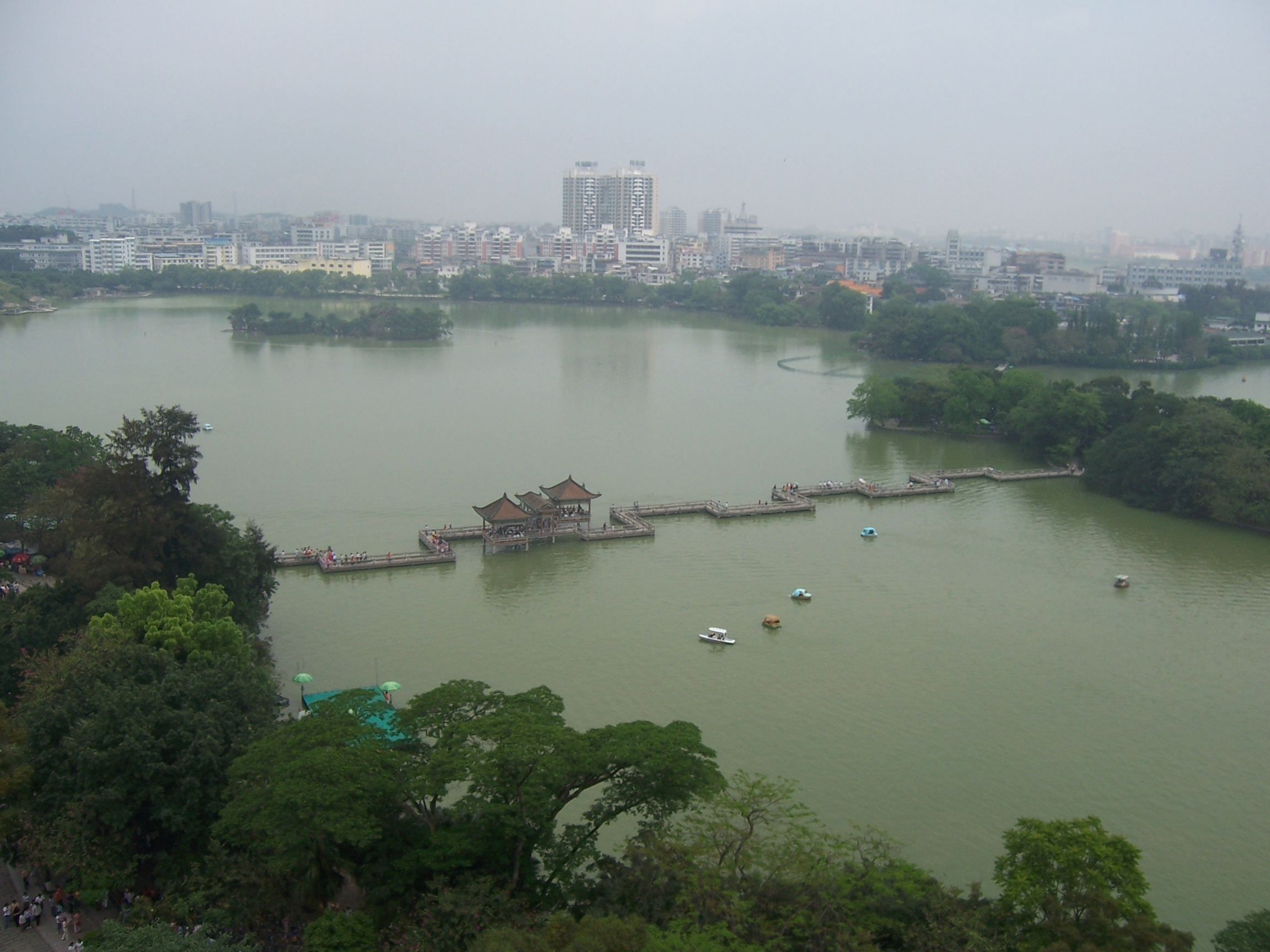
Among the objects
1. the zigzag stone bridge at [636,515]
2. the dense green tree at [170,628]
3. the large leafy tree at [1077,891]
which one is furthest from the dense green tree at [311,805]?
the zigzag stone bridge at [636,515]

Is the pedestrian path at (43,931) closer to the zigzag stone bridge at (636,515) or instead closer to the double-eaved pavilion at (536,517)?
the zigzag stone bridge at (636,515)

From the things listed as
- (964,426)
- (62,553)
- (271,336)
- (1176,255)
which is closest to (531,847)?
(62,553)

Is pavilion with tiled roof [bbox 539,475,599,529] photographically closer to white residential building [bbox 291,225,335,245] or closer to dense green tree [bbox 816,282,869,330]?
dense green tree [bbox 816,282,869,330]

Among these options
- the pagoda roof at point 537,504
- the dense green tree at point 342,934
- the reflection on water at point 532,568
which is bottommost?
the dense green tree at point 342,934

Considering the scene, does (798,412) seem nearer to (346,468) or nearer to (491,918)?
(346,468)

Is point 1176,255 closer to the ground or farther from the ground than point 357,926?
farther from the ground

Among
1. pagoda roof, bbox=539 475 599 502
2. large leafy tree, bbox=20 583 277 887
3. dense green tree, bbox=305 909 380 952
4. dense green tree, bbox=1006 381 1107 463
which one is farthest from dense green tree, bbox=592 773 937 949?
dense green tree, bbox=1006 381 1107 463
